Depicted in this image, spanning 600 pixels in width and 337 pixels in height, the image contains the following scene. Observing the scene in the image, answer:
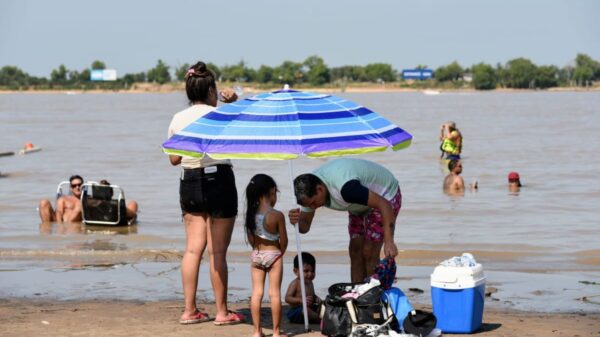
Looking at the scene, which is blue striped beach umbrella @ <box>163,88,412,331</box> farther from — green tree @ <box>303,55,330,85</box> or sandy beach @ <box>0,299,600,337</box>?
green tree @ <box>303,55,330,85</box>

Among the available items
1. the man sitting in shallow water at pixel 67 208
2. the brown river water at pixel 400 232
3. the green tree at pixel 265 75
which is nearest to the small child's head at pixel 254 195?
the brown river water at pixel 400 232

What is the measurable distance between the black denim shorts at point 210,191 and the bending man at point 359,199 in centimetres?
57

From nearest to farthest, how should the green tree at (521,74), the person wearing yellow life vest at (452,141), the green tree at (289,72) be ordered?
1. the person wearing yellow life vest at (452,141)
2. the green tree at (289,72)
3. the green tree at (521,74)

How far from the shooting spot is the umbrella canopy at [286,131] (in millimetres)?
6602

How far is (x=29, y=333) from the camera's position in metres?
7.47

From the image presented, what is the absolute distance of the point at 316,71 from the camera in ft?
595

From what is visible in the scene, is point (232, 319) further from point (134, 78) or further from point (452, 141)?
point (134, 78)

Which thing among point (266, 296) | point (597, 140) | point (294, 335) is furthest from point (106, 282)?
point (597, 140)

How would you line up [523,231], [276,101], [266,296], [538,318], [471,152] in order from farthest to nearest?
[471,152] < [523,231] < [266,296] < [538,318] < [276,101]

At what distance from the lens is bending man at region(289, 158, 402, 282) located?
6996mm

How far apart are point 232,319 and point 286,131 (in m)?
1.71

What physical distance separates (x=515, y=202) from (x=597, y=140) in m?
24.5

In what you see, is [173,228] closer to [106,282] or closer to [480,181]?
[106,282]

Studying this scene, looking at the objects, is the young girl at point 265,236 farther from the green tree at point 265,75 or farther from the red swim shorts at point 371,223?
the green tree at point 265,75
